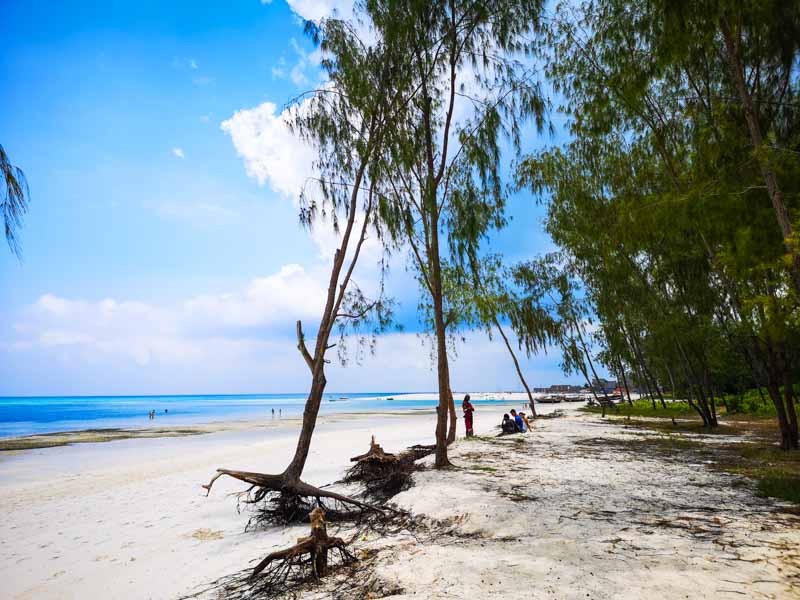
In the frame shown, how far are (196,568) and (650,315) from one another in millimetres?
19043

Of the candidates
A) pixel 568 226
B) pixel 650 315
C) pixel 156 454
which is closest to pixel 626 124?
pixel 568 226

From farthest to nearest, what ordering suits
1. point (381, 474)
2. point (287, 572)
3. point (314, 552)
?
point (381, 474), point (314, 552), point (287, 572)

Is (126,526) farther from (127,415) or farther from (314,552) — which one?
(127,415)

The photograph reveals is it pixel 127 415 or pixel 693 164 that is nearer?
pixel 693 164

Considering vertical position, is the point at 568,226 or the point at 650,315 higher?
the point at 568,226

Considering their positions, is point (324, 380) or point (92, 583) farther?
point (324, 380)

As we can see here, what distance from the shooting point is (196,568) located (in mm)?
5797

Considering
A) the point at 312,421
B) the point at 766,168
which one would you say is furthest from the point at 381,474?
the point at 766,168

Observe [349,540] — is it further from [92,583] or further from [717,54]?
[717,54]

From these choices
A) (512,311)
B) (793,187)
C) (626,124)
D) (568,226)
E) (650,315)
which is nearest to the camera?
(793,187)

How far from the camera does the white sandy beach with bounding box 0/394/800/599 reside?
13.0ft

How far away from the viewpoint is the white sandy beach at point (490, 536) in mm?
3953

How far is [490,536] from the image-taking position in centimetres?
545

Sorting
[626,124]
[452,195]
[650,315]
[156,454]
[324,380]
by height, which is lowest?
[156,454]
